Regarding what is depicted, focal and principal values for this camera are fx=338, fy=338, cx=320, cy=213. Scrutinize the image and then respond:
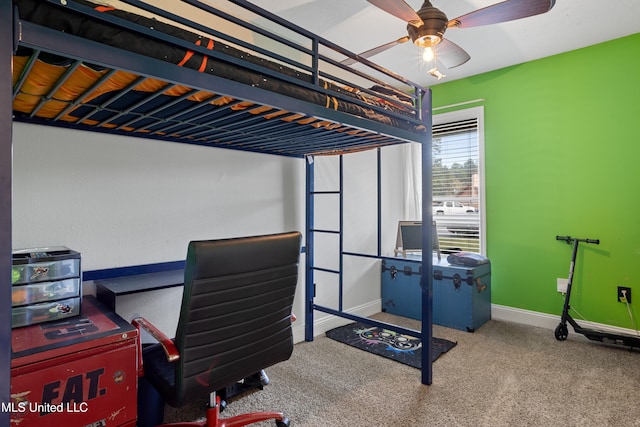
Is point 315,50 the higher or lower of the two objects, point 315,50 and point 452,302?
the higher

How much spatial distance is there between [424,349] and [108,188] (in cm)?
219

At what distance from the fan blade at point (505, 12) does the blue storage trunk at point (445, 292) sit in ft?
5.89

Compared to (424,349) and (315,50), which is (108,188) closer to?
(315,50)

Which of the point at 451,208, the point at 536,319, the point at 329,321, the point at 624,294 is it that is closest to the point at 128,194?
the point at 329,321

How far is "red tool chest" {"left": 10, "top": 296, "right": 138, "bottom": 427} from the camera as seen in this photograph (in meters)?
1.13

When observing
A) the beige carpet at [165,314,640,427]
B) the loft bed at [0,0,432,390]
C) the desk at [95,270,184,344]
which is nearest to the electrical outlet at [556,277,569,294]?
the beige carpet at [165,314,640,427]

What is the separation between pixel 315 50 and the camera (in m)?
1.52

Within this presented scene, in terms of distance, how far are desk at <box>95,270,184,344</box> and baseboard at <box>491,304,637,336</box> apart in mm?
3046

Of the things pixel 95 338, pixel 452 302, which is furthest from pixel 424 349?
pixel 95 338

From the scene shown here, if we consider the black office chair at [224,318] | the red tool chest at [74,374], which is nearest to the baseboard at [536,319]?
the black office chair at [224,318]

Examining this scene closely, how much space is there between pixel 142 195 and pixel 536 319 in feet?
11.6

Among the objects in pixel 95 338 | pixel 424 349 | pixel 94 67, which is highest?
pixel 94 67

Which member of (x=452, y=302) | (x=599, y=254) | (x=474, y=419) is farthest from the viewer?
(x=452, y=302)

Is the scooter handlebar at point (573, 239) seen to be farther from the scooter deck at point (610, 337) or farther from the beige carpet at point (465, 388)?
the beige carpet at point (465, 388)
